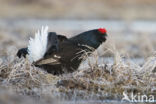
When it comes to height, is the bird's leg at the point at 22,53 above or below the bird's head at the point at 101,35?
below

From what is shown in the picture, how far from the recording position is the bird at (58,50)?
595 centimetres

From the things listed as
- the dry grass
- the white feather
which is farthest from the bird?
the dry grass

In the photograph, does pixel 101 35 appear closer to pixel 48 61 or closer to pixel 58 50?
pixel 58 50

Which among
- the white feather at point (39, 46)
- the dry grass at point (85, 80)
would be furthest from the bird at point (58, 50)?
the dry grass at point (85, 80)

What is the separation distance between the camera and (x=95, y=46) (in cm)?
632

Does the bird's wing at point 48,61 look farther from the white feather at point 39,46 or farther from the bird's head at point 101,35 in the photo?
the bird's head at point 101,35

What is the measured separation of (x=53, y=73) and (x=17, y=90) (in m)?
0.85

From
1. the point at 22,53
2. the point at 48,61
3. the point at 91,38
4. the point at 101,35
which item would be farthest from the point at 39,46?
the point at 101,35

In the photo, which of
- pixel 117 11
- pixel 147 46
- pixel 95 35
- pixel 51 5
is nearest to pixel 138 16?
pixel 117 11

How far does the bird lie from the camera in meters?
5.95

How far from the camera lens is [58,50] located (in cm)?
607

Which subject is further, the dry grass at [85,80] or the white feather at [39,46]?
the white feather at [39,46]

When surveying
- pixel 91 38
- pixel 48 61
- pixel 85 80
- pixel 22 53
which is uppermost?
pixel 91 38

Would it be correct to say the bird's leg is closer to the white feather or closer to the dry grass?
the dry grass
